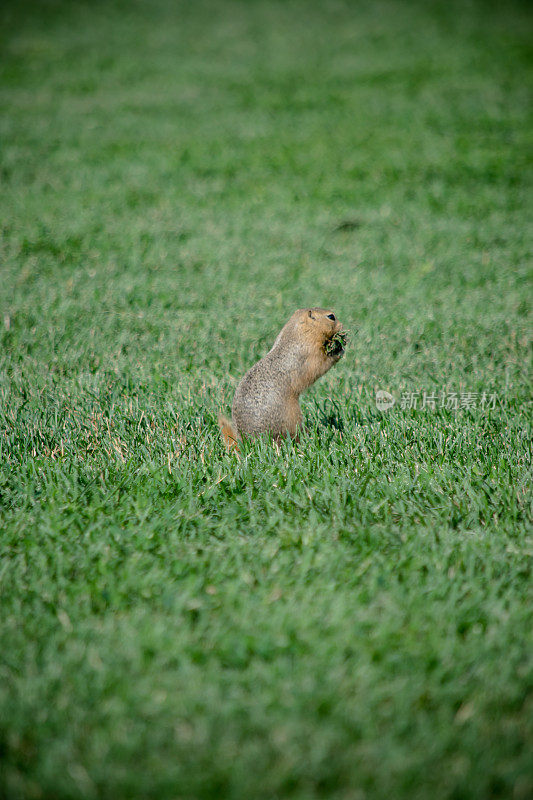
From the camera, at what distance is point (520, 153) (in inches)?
364

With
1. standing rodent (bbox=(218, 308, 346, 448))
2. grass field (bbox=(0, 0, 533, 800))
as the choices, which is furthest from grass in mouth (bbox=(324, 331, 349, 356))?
grass field (bbox=(0, 0, 533, 800))

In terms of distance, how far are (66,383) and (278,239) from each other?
3922mm

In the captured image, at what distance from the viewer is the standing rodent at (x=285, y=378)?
292 cm

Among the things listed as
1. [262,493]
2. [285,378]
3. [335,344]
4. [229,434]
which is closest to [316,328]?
[335,344]

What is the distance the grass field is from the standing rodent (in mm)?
138

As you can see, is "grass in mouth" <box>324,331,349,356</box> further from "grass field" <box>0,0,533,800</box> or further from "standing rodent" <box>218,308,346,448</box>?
"grass field" <box>0,0,533,800</box>

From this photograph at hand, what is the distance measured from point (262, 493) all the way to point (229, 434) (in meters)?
0.46

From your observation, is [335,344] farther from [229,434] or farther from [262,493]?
[262,493]

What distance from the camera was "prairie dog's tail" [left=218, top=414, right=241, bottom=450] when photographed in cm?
306

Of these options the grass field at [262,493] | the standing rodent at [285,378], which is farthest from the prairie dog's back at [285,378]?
the grass field at [262,493]

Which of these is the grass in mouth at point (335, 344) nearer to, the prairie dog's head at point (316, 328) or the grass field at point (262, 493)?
the prairie dog's head at point (316, 328)

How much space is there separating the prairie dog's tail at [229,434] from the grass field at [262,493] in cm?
9

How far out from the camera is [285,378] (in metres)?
2.94

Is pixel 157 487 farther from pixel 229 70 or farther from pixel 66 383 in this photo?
pixel 229 70
